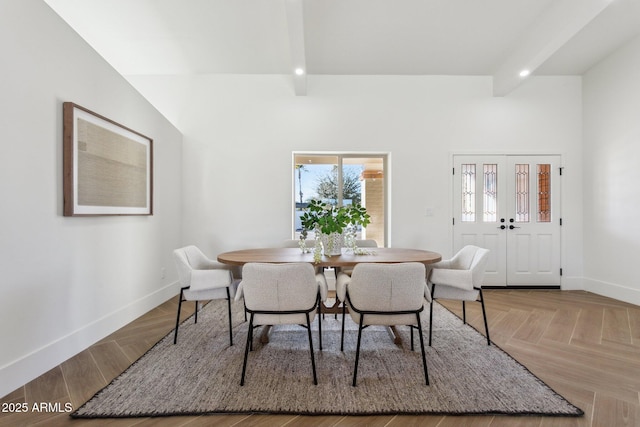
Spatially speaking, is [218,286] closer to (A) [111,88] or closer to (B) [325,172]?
(A) [111,88]

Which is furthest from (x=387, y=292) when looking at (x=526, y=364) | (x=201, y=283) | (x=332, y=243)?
(x=201, y=283)

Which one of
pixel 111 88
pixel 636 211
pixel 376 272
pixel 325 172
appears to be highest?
pixel 111 88

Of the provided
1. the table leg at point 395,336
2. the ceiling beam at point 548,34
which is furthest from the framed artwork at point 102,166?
the ceiling beam at point 548,34

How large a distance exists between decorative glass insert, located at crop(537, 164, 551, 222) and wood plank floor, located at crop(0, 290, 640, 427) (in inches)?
49.8

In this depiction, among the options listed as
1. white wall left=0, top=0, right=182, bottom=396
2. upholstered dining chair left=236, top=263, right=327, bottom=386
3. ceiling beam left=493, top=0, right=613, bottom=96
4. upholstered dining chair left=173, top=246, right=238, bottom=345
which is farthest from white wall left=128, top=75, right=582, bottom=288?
upholstered dining chair left=236, top=263, right=327, bottom=386

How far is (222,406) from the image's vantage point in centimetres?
157

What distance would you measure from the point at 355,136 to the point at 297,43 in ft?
4.91

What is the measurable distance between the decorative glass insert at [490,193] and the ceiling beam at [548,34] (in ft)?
3.71

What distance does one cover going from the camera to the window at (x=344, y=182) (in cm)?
425

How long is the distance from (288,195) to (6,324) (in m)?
2.95

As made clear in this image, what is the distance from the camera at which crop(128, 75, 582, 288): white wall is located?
4.07m

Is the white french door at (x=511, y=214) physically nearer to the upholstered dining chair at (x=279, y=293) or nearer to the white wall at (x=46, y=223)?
the upholstered dining chair at (x=279, y=293)

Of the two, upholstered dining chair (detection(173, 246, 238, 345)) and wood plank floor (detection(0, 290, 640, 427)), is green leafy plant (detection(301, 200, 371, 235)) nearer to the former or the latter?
upholstered dining chair (detection(173, 246, 238, 345))

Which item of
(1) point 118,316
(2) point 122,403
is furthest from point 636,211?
(1) point 118,316
